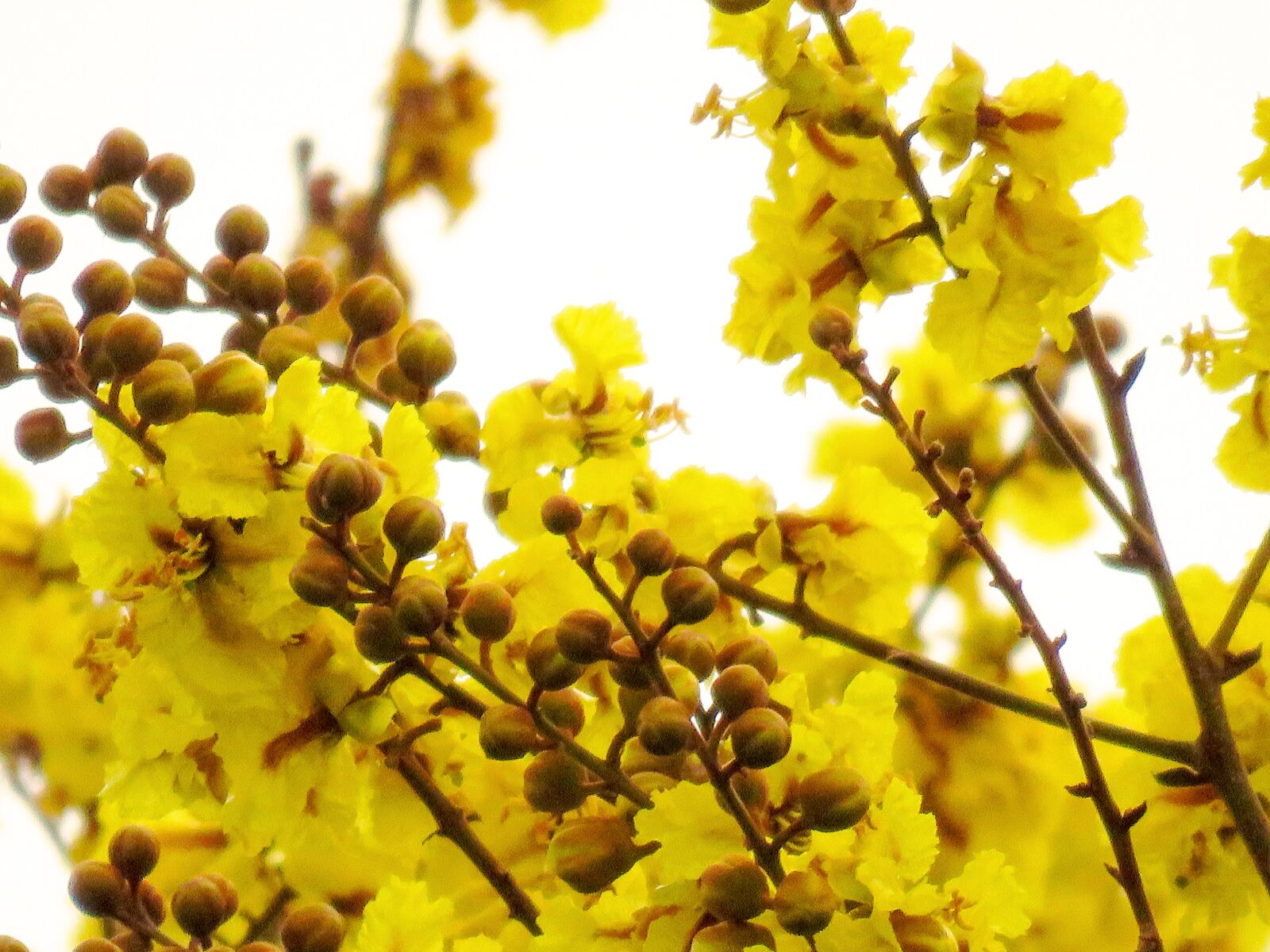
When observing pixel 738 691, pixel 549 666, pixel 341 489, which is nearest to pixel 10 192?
pixel 341 489

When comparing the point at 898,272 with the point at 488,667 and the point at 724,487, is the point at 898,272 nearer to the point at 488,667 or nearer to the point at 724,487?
the point at 724,487

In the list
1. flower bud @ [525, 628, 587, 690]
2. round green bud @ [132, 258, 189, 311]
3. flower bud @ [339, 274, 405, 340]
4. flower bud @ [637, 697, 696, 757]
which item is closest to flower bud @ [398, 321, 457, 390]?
flower bud @ [339, 274, 405, 340]

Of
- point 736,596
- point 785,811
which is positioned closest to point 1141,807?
point 785,811

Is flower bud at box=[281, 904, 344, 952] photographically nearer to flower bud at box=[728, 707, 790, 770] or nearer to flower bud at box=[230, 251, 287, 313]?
flower bud at box=[728, 707, 790, 770]

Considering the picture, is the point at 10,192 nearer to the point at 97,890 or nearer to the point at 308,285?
the point at 308,285

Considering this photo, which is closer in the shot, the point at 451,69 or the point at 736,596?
the point at 736,596

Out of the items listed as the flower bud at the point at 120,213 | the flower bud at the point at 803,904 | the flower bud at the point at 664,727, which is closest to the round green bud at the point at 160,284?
the flower bud at the point at 120,213
